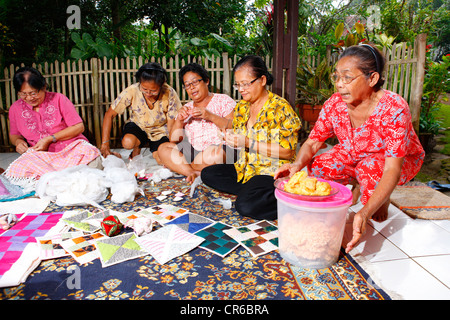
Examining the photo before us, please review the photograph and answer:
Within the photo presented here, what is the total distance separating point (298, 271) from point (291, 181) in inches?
19.6

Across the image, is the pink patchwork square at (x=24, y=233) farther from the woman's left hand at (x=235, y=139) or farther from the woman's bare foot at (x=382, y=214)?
the woman's bare foot at (x=382, y=214)

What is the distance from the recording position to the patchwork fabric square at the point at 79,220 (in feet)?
7.37

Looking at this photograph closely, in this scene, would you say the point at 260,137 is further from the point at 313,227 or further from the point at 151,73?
the point at 151,73

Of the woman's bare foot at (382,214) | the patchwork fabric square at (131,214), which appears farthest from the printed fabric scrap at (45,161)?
the woman's bare foot at (382,214)

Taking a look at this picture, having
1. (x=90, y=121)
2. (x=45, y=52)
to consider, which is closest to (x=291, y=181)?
(x=90, y=121)

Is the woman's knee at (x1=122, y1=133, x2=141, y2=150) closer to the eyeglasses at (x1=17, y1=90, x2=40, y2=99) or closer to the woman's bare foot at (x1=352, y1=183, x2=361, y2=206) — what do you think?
the eyeglasses at (x1=17, y1=90, x2=40, y2=99)

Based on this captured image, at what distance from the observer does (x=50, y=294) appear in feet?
5.15

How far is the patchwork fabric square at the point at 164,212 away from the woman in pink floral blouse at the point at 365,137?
36.8 inches

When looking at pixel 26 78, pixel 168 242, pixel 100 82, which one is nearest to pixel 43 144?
pixel 26 78

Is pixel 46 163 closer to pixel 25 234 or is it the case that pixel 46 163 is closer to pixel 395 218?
pixel 25 234

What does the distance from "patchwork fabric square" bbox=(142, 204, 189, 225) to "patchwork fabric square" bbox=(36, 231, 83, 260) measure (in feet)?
1.76

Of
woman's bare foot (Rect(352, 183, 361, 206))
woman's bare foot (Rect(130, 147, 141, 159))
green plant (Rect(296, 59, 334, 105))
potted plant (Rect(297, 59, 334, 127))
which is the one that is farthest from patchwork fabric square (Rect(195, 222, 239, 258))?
green plant (Rect(296, 59, 334, 105))

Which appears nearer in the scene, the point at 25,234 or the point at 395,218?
the point at 25,234

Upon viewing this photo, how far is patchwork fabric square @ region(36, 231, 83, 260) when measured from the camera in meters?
1.88
